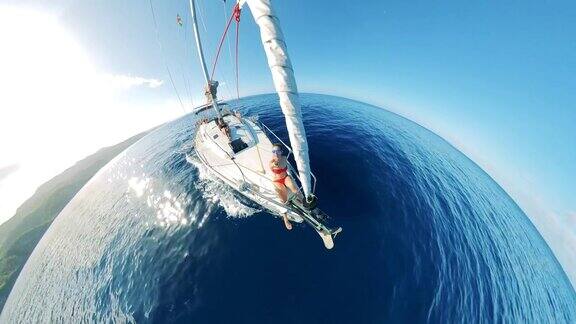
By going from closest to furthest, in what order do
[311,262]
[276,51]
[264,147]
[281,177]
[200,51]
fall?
[276,51], [281,177], [311,262], [264,147], [200,51]

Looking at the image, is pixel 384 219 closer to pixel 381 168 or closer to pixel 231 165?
pixel 381 168

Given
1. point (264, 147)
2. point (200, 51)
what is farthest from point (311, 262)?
point (200, 51)

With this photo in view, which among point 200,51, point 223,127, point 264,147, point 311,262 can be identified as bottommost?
point 311,262

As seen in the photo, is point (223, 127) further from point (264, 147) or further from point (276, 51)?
point (276, 51)

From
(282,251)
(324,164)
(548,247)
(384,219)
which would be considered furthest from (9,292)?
(548,247)

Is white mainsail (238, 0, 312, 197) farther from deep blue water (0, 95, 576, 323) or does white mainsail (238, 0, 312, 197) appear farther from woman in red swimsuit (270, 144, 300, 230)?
deep blue water (0, 95, 576, 323)

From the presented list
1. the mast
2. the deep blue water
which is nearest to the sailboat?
the mast
